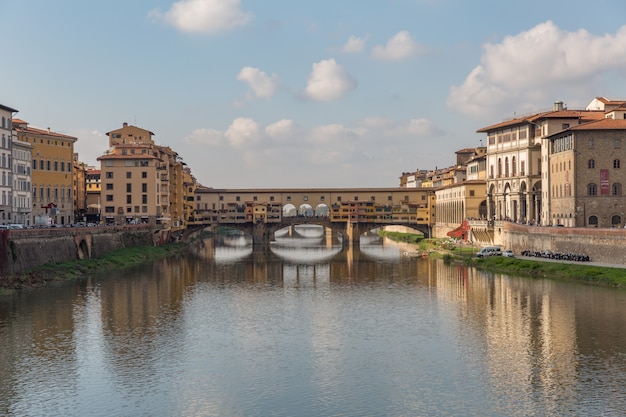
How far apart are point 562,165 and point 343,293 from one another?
122 feet

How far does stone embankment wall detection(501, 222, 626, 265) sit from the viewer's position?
6631 cm

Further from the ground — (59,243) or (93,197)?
(93,197)

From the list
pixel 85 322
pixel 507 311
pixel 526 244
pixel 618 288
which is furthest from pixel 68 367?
pixel 526 244

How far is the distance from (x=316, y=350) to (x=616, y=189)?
54917 mm

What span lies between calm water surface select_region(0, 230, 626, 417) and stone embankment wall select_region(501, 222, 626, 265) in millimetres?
8055

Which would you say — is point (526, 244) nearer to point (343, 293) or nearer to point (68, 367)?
point (343, 293)

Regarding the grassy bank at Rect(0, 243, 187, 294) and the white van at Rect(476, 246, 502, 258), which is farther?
the white van at Rect(476, 246, 502, 258)

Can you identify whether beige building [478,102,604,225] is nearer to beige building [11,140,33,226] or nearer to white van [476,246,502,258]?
white van [476,246,502,258]

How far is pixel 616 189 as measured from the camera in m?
82.6

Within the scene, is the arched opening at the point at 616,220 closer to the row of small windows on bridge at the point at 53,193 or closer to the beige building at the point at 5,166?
the beige building at the point at 5,166

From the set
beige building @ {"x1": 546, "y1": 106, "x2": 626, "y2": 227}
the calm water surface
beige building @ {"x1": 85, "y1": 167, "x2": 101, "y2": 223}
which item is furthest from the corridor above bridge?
the calm water surface

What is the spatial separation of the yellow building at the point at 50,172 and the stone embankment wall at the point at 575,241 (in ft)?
190

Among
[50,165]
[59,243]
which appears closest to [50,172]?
[50,165]

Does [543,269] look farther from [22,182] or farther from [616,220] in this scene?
[22,182]
